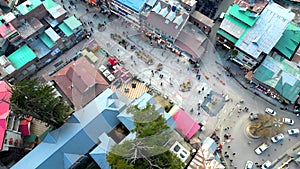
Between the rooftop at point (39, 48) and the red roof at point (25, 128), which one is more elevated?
the rooftop at point (39, 48)

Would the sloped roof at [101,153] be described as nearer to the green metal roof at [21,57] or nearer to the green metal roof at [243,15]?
the green metal roof at [21,57]

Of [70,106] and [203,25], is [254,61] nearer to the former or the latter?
[203,25]

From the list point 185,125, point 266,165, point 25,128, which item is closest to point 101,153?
point 25,128

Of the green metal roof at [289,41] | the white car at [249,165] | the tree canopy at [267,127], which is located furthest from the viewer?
the green metal roof at [289,41]

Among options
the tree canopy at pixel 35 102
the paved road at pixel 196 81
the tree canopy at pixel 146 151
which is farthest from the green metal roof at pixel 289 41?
the tree canopy at pixel 35 102

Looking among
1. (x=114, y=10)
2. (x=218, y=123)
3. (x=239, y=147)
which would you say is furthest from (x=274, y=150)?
(x=114, y=10)

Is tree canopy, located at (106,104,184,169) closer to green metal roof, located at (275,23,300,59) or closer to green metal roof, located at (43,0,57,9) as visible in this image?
green metal roof, located at (275,23,300,59)
